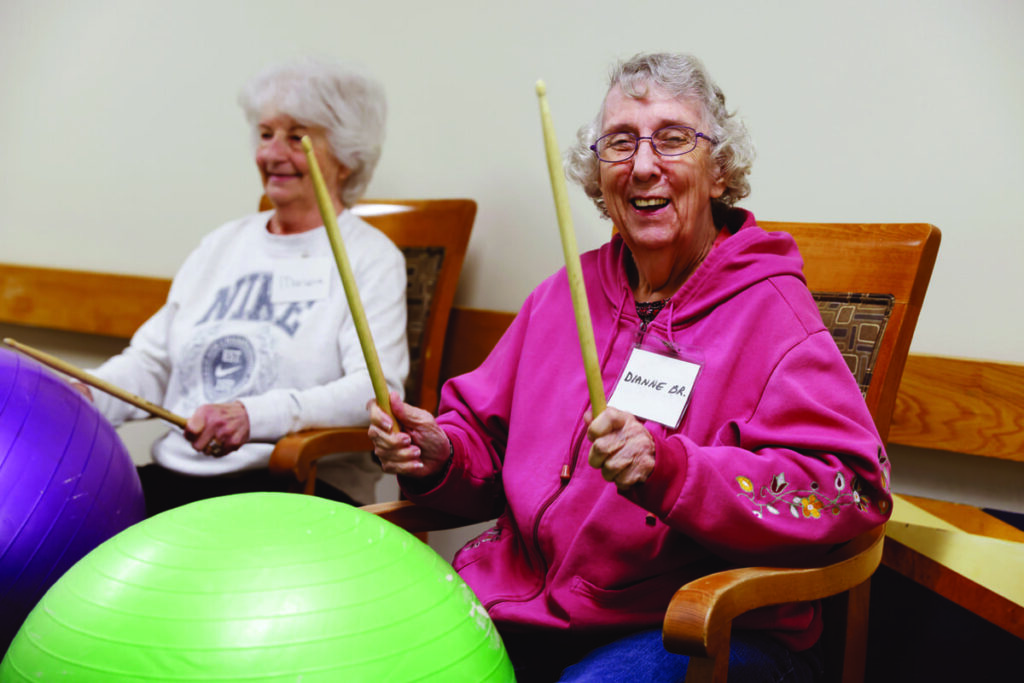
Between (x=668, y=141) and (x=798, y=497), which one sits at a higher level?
(x=668, y=141)

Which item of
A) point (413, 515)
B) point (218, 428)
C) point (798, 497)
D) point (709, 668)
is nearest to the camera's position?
point (709, 668)

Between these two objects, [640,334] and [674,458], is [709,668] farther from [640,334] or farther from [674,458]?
[640,334]

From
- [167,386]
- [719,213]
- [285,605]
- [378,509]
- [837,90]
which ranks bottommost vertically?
[167,386]

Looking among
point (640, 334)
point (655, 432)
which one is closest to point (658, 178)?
point (640, 334)

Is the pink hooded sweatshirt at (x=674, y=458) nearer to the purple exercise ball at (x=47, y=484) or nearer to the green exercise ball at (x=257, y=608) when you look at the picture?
the green exercise ball at (x=257, y=608)

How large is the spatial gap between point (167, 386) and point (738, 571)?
1759 mm

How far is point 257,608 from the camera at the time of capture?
0.85 metres

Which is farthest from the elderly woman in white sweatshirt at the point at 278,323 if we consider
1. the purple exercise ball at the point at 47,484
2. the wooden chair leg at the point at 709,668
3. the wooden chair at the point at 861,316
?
the wooden chair leg at the point at 709,668

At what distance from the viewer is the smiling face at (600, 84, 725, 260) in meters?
1.34

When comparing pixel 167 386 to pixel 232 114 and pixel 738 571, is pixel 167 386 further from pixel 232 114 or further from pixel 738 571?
pixel 738 571

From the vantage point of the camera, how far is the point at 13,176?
3.55 meters

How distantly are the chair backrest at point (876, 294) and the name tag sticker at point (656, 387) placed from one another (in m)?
0.40

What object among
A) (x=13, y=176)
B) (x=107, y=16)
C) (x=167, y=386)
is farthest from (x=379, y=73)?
(x=13, y=176)

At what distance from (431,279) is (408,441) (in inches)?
41.0
